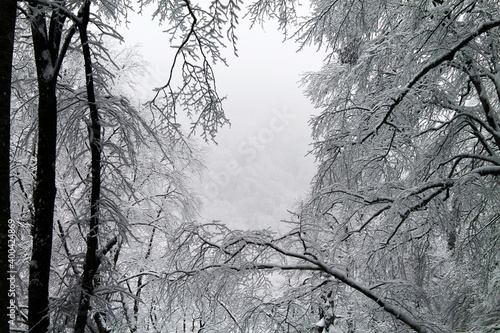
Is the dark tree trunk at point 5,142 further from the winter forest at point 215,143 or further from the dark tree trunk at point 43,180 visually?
the dark tree trunk at point 43,180

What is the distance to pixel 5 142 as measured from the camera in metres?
1.75

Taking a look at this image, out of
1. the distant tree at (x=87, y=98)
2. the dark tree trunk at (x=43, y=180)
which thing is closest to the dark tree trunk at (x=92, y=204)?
the distant tree at (x=87, y=98)

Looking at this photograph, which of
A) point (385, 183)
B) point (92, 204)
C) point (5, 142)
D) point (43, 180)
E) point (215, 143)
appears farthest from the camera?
point (385, 183)

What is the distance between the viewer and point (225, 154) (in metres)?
62.9

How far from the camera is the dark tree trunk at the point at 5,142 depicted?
1678 millimetres

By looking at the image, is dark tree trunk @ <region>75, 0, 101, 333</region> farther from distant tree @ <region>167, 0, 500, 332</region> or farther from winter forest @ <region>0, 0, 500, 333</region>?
distant tree @ <region>167, 0, 500, 332</region>

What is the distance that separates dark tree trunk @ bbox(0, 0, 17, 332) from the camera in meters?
1.68

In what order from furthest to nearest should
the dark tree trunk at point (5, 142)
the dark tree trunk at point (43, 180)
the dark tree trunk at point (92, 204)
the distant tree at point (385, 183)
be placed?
1. the distant tree at point (385, 183)
2. the dark tree trunk at point (92, 204)
3. the dark tree trunk at point (43, 180)
4. the dark tree trunk at point (5, 142)

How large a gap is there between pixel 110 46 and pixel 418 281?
9929mm

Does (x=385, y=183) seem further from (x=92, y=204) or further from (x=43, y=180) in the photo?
(x=43, y=180)

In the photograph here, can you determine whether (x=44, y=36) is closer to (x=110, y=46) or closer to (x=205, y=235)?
(x=205, y=235)

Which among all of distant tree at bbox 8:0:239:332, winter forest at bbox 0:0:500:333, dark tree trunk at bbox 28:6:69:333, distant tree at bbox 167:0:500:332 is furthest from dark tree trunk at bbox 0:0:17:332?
distant tree at bbox 167:0:500:332

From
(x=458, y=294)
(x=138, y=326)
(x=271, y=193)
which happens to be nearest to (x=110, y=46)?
(x=138, y=326)

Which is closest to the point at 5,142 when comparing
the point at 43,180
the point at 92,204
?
the point at 43,180
